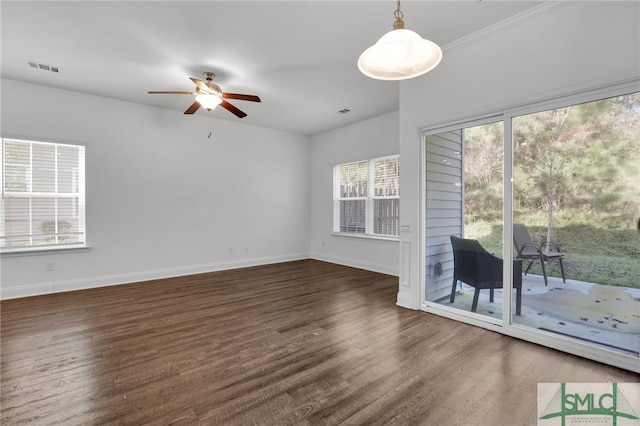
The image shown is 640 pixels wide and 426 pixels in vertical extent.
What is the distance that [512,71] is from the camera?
2629 mm

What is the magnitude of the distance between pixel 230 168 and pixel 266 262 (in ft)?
6.92

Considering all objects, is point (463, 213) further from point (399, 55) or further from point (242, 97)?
point (242, 97)

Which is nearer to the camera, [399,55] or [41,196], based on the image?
Answer: [399,55]

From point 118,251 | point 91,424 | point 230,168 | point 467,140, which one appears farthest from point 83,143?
point 467,140

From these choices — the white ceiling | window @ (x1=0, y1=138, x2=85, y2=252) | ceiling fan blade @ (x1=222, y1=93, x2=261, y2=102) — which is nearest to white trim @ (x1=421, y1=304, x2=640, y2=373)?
the white ceiling

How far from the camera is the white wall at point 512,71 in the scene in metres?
2.14

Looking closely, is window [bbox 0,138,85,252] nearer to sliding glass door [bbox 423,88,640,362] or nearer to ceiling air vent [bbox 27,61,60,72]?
ceiling air vent [bbox 27,61,60,72]

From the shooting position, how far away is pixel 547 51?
2.43m

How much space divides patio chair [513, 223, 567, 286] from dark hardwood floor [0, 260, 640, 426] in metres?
0.75

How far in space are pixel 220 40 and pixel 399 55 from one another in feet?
7.02

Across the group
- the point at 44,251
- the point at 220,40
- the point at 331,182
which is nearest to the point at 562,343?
the point at 220,40

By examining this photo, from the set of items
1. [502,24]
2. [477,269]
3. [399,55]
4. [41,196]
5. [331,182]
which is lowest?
[477,269]

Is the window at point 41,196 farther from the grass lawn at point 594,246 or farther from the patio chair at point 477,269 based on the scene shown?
the grass lawn at point 594,246

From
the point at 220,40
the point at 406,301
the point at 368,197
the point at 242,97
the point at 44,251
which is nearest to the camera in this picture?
the point at 220,40
